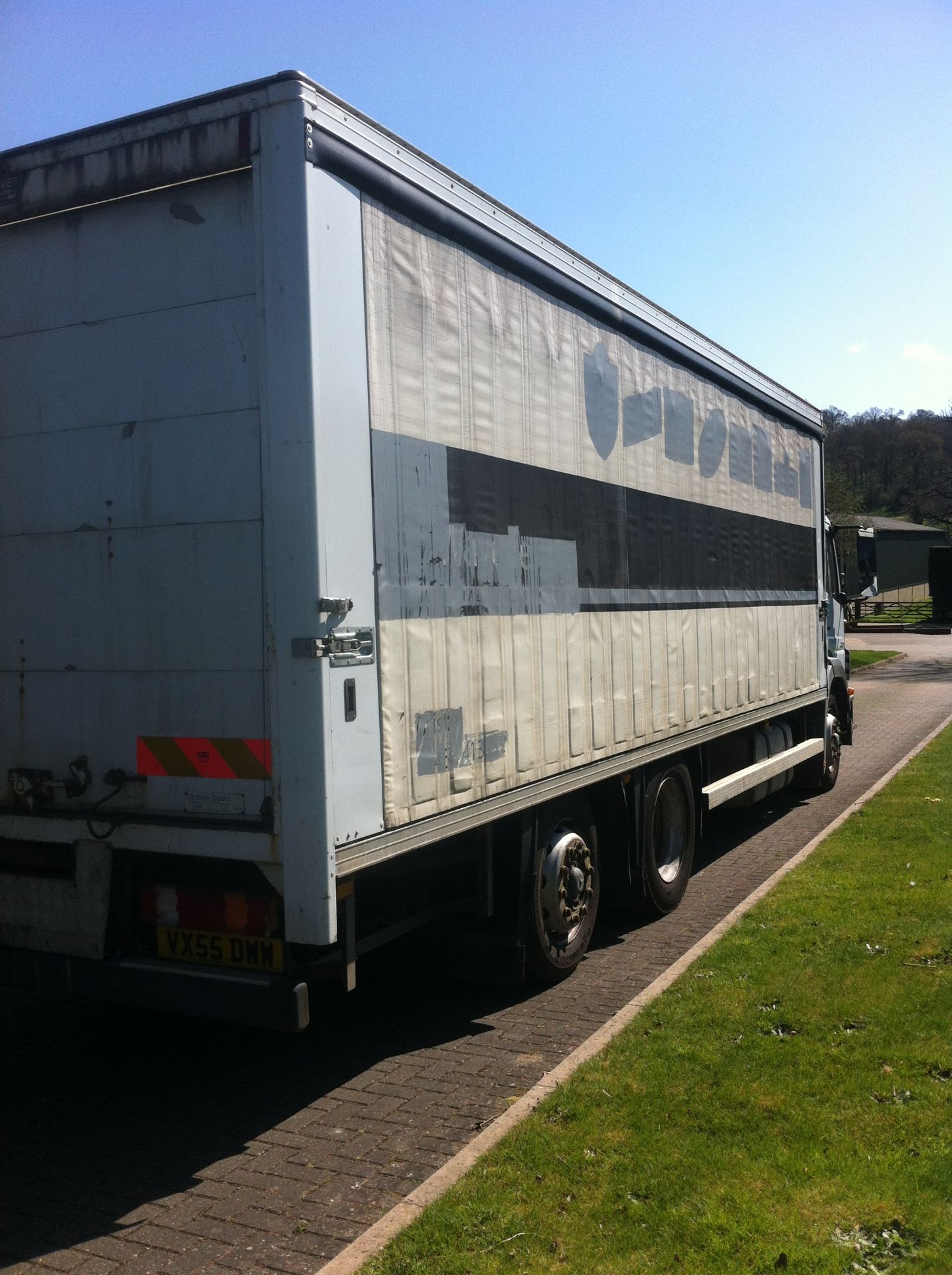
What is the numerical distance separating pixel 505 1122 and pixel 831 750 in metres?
8.79

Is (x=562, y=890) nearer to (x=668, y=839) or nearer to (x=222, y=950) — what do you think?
(x=668, y=839)

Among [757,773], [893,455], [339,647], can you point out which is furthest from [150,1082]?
[893,455]

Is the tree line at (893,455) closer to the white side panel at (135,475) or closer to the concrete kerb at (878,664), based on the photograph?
the concrete kerb at (878,664)

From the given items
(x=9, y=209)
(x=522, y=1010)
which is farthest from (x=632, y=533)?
(x=9, y=209)

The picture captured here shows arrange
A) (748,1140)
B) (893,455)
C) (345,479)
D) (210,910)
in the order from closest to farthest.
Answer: (748,1140), (345,479), (210,910), (893,455)

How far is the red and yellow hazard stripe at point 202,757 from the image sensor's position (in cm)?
435

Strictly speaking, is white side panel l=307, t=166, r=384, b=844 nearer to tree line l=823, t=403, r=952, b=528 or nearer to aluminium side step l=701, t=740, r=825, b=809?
aluminium side step l=701, t=740, r=825, b=809

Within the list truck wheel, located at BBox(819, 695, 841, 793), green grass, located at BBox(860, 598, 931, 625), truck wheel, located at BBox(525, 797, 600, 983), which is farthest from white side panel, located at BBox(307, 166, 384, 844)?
green grass, located at BBox(860, 598, 931, 625)

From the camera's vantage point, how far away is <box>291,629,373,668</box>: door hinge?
4219mm

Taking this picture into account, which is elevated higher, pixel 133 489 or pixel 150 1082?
pixel 133 489

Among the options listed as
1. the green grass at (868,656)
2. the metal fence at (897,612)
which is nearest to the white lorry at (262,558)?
the green grass at (868,656)

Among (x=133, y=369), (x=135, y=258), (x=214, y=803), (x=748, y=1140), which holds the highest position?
(x=135, y=258)

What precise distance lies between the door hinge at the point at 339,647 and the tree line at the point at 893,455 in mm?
96463

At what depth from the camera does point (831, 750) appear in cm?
1241
